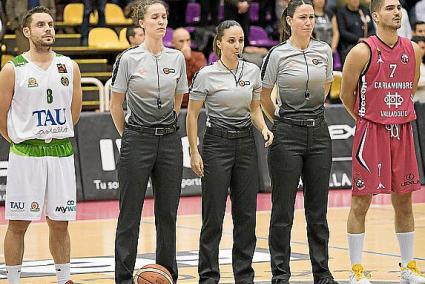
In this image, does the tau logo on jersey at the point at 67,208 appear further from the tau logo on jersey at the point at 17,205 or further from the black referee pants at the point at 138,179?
the black referee pants at the point at 138,179

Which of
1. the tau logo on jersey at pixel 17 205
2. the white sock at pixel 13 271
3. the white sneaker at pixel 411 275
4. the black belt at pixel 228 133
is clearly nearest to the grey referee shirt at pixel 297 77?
the black belt at pixel 228 133

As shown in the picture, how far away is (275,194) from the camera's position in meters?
10.1

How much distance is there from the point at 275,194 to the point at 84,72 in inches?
488

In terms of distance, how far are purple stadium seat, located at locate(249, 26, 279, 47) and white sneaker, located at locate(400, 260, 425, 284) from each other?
44.4ft

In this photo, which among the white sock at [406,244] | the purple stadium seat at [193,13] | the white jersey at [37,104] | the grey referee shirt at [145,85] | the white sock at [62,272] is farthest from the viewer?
the purple stadium seat at [193,13]

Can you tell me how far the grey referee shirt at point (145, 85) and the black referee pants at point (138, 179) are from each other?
0.14 m

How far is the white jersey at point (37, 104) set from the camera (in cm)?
948

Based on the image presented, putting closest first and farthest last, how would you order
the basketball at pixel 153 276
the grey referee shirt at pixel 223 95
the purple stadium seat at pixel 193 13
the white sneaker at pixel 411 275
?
the basketball at pixel 153 276 < the grey referee shirt at pixel 223 95 < the white sneaker at pixel 411 275 < the purple stadium seat at pixel 193 13

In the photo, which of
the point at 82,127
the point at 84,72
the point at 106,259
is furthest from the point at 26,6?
the point at 106,259

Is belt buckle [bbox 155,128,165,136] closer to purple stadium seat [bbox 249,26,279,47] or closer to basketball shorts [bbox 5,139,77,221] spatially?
A: basketball shorts [bbox 5,139,77,221]

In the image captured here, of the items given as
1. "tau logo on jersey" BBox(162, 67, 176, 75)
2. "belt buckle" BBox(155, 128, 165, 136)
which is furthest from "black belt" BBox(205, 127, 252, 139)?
"tau logo on jersey" BBox(162, 67, 176, 75)

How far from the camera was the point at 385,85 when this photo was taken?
9898 millimetres

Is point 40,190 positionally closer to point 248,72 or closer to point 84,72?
point 248,72

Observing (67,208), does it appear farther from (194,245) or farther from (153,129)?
(194,245)
